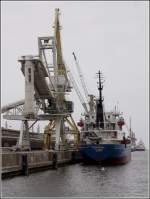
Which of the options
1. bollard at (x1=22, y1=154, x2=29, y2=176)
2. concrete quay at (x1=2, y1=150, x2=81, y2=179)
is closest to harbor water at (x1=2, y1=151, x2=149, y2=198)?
concrete quay at (x1=2, y1=150, x2=81, y2=179)

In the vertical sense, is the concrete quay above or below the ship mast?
below

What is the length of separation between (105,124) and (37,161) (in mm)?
25715

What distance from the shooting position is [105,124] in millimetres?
76000

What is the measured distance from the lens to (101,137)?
72938 millimetres

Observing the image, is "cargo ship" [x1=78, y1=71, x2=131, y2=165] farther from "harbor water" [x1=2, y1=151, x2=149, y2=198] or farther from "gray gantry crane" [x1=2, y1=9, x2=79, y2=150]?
"harbor water" [x1=2, y1=151, x2=149, y2=198]

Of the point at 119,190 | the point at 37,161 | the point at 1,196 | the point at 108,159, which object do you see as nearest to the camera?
the point at 1,196

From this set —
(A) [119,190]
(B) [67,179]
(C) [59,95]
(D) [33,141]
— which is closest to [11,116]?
(C) [59,95]

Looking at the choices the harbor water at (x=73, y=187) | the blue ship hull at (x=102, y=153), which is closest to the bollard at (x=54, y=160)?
the blue ship hull at (x=102, y=153)

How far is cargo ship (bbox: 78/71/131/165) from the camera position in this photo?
6746 cm

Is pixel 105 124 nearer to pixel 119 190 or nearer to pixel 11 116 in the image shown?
pixel 11 116

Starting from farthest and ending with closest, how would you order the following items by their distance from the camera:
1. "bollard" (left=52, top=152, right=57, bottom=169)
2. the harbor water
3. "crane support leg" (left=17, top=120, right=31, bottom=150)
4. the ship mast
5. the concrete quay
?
the ship mast
"crane support leg" (left=17, top=120, right=31, bottom=150)
"bollard" (left=52, top=152, right=57, bottom=169)
the concrete quay
the harbor water

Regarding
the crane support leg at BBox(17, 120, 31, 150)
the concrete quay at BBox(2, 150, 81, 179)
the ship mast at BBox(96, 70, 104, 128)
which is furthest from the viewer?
the ship mast at BBox(96, 70, 104, 128)

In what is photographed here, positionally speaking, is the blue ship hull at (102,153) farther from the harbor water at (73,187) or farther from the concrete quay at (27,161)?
the harbor water at (73,187)

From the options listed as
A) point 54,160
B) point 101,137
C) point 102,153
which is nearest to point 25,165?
point 54,160
